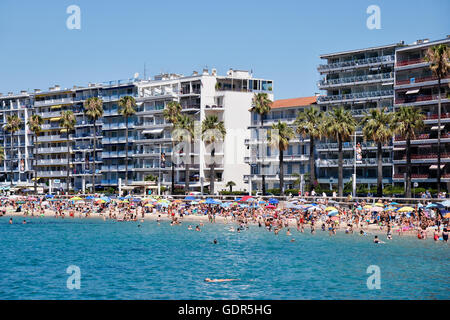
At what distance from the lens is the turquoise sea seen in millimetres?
33406

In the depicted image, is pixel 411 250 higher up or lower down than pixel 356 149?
lower down

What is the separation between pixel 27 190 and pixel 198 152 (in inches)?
1474

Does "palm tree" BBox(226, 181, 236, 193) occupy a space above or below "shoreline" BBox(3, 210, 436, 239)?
above

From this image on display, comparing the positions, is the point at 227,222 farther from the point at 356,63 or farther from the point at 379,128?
the point at 356,63

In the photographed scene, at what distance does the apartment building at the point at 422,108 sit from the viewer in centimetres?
7888

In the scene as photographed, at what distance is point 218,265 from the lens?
4259cm

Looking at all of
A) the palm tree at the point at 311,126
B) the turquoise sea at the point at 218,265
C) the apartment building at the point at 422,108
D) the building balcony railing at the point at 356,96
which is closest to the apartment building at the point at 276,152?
the building balcony railing at the point at 356,96

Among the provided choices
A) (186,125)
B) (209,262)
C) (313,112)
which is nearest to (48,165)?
(186,125)

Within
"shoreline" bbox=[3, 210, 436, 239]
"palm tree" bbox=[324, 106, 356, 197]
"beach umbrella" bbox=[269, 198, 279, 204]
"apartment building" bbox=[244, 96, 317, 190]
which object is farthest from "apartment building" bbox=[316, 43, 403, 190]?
"shoreline" bbox=[3, 210, 436, 239]

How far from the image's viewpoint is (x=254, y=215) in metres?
72.9

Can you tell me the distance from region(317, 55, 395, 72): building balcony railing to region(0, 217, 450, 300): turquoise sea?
35413mm

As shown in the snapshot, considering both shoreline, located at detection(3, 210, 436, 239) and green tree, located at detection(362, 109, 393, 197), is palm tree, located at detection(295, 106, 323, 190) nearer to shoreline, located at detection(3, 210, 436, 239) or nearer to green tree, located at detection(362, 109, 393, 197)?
green tree, located at detection(362, 109, 393, 197)

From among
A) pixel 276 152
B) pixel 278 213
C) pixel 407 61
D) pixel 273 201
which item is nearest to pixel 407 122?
pixel 407 61

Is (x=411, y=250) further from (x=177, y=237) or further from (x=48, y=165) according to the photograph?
(x=48, y=165)
